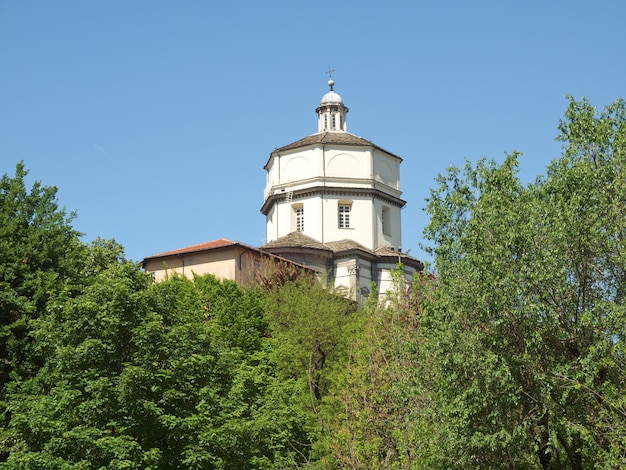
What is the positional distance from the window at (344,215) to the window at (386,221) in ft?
8.29

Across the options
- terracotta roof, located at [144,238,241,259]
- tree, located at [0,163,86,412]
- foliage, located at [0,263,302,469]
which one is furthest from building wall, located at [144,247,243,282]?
foliage, located at [0,263,302,469]

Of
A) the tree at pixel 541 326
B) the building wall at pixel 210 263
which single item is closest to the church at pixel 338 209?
the building wall at pixel 210 263

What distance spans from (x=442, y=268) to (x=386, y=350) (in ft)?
26.3

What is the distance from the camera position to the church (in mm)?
58625

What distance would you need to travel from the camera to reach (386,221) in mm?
63938

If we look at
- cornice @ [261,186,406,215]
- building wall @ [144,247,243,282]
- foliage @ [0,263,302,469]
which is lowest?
foliage @ [0,263,302,469]

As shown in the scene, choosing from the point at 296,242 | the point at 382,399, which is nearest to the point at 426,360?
the point at 382,399

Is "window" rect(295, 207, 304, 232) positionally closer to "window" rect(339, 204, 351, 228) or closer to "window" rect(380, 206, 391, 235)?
"window" rect(339, 204, 351, 228)

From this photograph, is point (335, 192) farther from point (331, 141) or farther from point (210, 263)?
point (210, 263)

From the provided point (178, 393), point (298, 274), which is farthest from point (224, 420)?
point (298, 274)

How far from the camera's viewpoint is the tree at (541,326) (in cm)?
1930

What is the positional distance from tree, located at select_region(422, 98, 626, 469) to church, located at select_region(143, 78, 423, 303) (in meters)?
36.5

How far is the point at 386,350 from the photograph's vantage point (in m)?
29.4

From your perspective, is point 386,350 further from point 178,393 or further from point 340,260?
point 340,260
